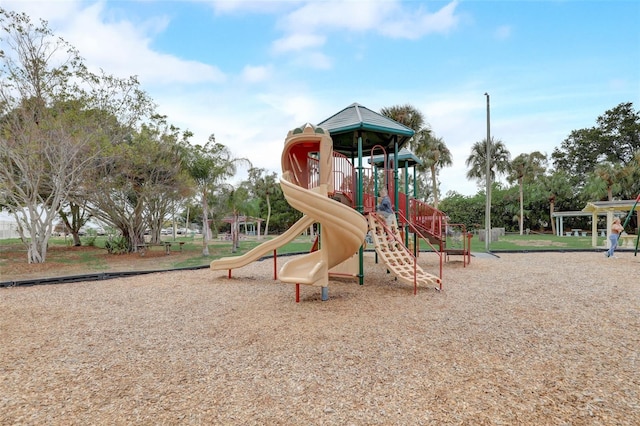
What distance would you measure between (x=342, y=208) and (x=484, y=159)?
36.1 meters

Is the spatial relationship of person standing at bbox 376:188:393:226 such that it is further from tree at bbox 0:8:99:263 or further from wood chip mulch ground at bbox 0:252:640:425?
tree at bbox 0:8:99:263

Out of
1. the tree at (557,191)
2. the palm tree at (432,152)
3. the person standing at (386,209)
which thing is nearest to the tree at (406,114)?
the palm tree at (432,152)

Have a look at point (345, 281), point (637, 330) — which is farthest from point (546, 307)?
point (345, 281)

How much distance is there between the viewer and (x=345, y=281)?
9016 millimetres

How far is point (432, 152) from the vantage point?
28.5m

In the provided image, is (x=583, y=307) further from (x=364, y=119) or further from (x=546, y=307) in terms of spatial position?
(x=364, y=119)

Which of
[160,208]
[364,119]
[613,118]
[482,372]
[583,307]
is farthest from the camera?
[613,118]

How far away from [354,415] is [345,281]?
6253 mm

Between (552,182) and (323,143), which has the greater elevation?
(552,182)

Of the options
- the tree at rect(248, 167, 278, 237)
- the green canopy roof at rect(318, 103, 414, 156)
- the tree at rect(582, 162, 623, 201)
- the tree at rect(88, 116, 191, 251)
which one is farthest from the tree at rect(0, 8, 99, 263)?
the tree at rect(582, 162, 623, 201)

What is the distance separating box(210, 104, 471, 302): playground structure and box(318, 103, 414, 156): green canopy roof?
24 mm

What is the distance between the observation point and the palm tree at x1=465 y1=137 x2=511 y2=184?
119ft

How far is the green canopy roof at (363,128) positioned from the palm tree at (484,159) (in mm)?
31588

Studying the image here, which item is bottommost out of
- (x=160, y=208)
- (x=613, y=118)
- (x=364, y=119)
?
(x=160, y=208)
